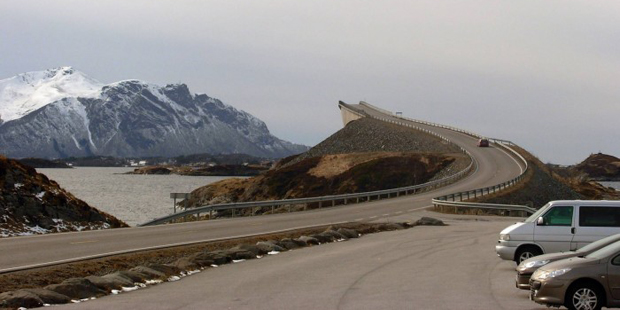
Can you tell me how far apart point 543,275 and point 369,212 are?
104 feet

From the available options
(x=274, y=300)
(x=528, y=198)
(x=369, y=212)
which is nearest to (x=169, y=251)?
(x=274, y=300)

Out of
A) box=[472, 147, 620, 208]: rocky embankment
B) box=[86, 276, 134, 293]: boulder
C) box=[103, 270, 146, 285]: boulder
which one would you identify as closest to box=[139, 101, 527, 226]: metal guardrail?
box=[472, 147, 620, 208]: rocky embankment

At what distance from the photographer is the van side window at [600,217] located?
19359 mm

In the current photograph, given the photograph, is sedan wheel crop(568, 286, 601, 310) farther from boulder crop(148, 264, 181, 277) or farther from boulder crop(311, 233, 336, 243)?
boulder crop(311, 233, 336, 243)

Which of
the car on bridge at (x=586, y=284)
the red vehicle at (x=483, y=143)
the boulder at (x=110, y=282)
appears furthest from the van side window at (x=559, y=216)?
the red vehicle at (x=483, y=143)

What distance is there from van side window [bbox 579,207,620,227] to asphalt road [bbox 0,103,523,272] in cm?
1179

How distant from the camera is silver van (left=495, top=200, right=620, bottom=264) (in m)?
19.4

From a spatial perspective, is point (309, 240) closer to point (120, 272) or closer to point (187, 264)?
point (187, 264)

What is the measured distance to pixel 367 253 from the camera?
2439 centimetres

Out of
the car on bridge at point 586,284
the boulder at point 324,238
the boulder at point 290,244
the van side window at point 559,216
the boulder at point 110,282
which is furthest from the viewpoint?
the boulder at point 324,238

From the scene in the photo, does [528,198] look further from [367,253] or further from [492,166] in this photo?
[367,253]

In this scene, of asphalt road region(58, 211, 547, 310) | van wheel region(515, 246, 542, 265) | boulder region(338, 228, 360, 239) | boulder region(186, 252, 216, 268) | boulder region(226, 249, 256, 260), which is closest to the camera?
asphalt road region(58, 211, 547, 310)

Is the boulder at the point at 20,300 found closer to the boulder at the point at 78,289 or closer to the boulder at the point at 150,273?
the boulder at the point at 78,289

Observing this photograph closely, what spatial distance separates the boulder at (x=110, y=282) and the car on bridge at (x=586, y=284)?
26.3 feet
